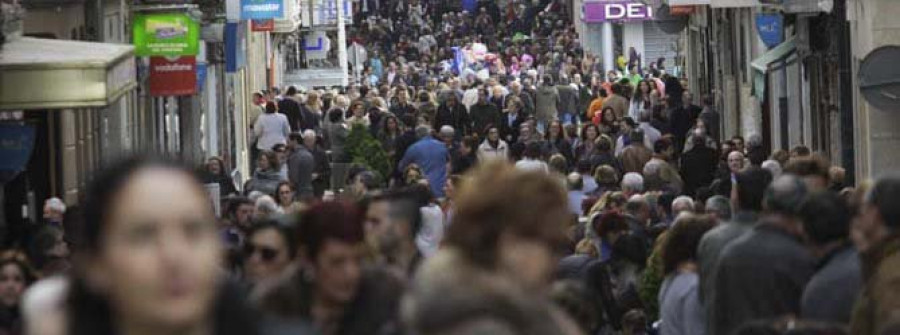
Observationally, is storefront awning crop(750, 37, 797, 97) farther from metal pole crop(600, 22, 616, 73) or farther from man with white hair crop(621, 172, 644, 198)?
metal pole crop(600, 22, 616, 73)

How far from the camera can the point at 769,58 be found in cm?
3375

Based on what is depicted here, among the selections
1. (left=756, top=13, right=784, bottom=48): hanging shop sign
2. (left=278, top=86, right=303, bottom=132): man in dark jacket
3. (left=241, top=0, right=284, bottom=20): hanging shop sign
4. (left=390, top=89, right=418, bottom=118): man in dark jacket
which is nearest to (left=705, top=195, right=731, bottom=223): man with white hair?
(left=756, top=13, right=784, bottom=48): hanging shop sign

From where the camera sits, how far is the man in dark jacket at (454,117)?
38.6m

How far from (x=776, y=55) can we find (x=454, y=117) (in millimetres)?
6388

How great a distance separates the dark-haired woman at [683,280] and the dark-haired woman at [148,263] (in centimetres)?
791

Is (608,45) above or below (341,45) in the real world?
below

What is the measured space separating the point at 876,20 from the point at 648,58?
43050 mm

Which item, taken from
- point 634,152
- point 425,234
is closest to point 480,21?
point 634,152

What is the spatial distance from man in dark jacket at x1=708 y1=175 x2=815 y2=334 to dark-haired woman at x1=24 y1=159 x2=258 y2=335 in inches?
247

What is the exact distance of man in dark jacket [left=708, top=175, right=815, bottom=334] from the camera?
35.8 ft

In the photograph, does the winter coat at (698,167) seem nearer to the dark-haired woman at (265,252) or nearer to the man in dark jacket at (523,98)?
the man in dark jacket at (523,98)

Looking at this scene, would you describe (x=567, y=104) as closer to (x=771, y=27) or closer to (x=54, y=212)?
(x=771, y=27)

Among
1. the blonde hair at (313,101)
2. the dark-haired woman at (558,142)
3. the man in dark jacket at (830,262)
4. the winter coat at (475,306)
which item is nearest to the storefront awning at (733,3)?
the dark-haired woman at (558,142)

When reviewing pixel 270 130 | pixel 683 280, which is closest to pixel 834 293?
pixel 683 280
